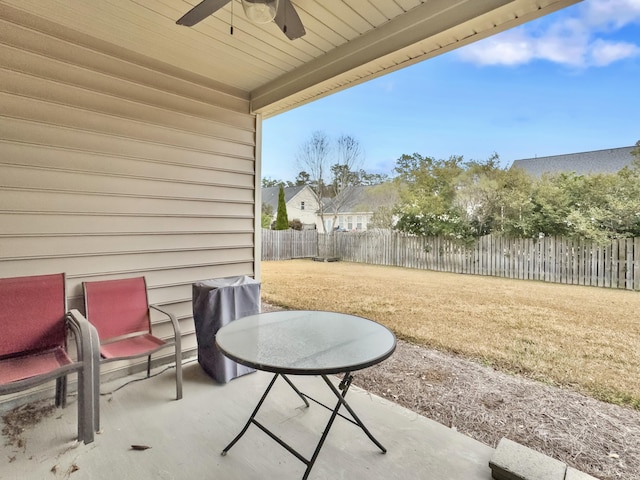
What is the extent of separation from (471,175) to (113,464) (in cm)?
380

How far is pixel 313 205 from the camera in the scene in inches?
300

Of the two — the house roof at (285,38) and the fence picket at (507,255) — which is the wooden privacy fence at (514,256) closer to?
the fence picket at (507,255)

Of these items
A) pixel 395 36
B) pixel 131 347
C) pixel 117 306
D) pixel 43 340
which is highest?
pixel 395 36

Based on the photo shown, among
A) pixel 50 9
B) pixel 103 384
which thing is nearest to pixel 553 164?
pixel 50 9

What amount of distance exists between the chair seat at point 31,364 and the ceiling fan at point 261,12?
6.62ft

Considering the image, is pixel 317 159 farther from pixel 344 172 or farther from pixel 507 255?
pixel 507 255

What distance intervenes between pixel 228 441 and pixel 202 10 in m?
2.25

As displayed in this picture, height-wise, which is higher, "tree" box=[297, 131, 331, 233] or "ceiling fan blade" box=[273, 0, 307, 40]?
"tree" box=[297, 131, 331, 233]

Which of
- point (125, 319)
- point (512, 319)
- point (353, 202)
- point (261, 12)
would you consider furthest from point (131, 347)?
point (353, 202)

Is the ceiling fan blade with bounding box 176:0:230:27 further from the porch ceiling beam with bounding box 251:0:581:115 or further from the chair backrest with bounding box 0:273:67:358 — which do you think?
the chair backrest with bounding box 0:273:67:358

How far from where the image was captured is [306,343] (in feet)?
4.79

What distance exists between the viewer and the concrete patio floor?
1449mm

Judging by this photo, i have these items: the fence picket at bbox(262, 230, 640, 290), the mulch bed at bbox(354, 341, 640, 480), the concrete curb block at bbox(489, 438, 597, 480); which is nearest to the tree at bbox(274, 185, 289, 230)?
the fence picket at bbox(262, 230, 640, 290)

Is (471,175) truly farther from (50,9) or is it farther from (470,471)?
(50,9)
